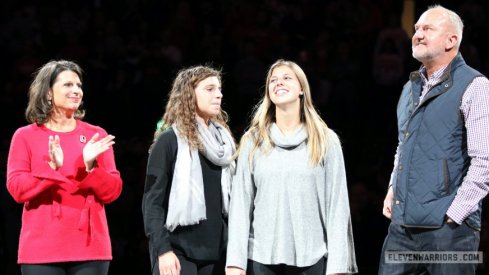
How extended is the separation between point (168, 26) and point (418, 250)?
17.6 ft

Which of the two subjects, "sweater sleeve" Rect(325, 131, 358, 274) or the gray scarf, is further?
the gray scarf

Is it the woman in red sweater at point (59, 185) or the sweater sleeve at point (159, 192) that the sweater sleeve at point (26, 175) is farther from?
the sweater sleeve at point (159, 192)

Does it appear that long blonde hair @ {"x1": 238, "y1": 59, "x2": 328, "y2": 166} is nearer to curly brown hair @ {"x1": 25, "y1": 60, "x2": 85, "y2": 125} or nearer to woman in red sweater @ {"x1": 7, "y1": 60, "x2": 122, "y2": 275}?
woman in red sweater @ {"x1": 7, "y1": 60, "x2": 122, "y2": 275}

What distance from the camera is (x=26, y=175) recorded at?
4355 mm

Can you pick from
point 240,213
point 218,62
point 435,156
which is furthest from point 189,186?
point 218,62

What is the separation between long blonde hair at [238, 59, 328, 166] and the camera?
165 inches

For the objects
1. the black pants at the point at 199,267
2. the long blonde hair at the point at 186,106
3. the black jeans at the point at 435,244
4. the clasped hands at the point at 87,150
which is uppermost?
the long blonde hair at the point at 186,106

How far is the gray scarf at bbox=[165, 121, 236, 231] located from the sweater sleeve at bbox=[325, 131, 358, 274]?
54 centimetres

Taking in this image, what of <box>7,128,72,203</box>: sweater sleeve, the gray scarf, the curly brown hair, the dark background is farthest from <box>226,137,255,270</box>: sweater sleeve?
the dark background

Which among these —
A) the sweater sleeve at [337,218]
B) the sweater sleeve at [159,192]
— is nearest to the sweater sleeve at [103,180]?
the sweater sleeve at [159,192]

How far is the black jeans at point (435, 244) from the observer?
395 cm

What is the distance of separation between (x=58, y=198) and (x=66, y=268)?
33 centimetres

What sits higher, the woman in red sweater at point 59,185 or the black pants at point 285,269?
Result: the woman in red sweater at point 59,185

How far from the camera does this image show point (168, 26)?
898cm
